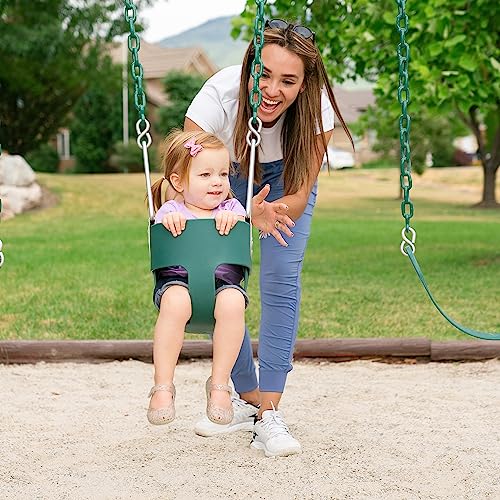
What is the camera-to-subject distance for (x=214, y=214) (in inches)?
117

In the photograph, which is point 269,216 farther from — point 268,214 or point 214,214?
point 214,214

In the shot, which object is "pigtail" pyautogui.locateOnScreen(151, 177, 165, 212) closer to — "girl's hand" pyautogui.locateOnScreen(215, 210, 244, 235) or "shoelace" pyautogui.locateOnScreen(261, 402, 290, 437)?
"girl's hand" pyautogui.locateOnScreen(215, 210, 244, 235)

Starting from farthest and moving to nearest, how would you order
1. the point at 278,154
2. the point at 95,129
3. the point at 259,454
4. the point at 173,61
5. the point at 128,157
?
1. the point at 173,61
2. the point at 95,129
3. the point at 128,157
4. the point at 259,454
5. the point at 278,154

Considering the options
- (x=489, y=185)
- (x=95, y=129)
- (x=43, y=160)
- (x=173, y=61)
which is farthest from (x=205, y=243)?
(x=173, y=61)

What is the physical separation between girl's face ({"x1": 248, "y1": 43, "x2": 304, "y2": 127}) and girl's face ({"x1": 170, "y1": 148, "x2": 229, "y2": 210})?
0.26 m

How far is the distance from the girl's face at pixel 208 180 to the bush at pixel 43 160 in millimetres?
32057

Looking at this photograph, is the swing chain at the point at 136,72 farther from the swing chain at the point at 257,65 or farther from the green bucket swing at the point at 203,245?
the swing chain at the point at 257,65

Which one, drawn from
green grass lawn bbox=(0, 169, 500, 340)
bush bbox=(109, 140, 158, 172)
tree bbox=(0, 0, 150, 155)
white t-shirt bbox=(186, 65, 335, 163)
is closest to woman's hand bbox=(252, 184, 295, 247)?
white t-shirt bbox=(186, 65, 335, 163)

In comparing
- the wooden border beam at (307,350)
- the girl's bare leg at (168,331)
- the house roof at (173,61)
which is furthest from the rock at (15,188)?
the house roof at (173,61)

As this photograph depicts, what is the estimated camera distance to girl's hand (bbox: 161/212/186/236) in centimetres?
286

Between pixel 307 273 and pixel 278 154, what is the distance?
6.29 metres

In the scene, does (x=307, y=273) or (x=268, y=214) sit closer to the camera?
(x=268, y=214)

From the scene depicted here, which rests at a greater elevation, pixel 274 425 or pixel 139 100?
pixel 139 100

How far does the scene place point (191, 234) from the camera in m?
2.86
